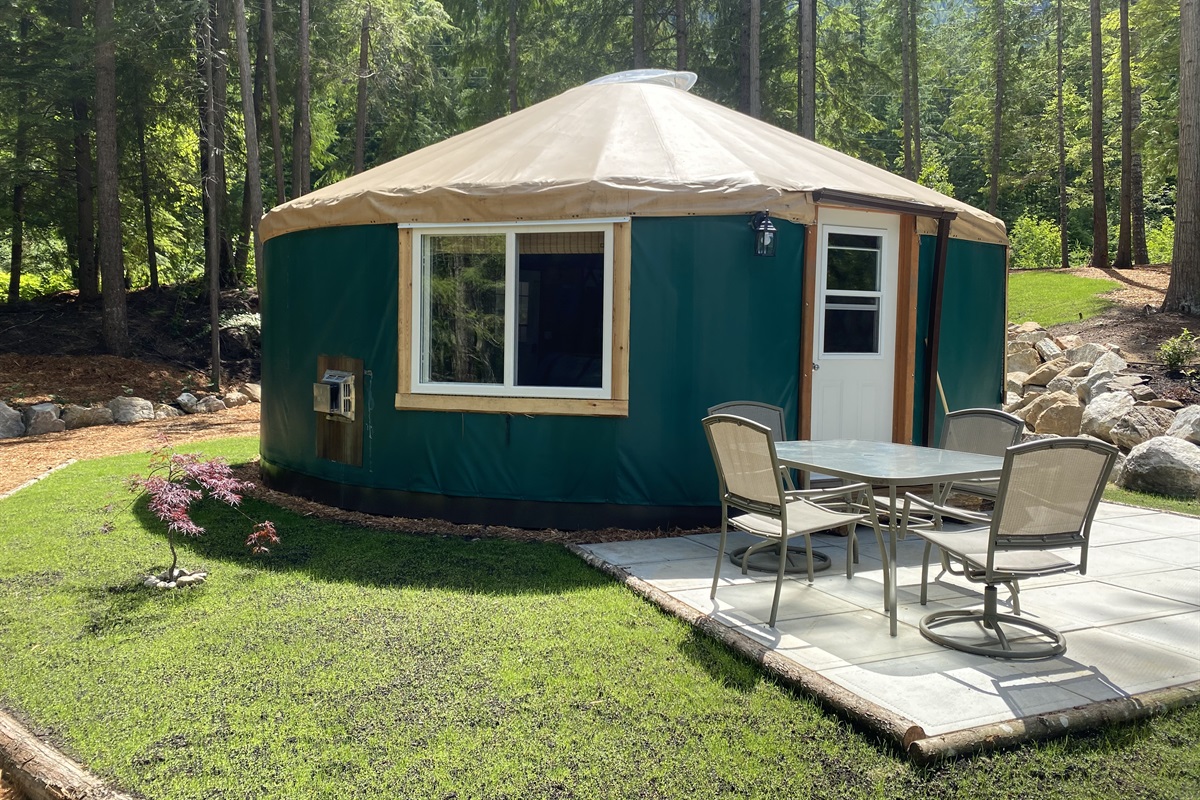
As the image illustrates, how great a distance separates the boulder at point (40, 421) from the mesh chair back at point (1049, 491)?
10.8 m

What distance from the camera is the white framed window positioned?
5.48 metres

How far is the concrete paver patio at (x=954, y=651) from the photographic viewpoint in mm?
2852

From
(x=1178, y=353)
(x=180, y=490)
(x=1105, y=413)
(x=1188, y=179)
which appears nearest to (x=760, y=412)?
(x=180, y=490)

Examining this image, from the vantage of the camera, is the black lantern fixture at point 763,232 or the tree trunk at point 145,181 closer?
the black lantern fixture at point 763,232

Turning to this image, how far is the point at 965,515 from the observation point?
145 inches

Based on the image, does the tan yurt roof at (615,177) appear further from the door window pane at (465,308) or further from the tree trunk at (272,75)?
the tree trunk at (272,75)

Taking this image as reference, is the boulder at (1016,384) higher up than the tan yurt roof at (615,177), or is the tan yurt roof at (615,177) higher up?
the tan yurt roof at (615,177)

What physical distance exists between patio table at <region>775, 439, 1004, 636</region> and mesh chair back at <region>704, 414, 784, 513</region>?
0.25 meters

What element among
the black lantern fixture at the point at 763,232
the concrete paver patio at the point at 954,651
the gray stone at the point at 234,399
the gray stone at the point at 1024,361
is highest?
the black lantern fixture at the point at 763,232

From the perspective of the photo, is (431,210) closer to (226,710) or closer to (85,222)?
(226,710)

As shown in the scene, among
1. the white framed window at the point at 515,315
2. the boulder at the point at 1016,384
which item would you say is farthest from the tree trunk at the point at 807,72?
the white framed window at the point at 515,315

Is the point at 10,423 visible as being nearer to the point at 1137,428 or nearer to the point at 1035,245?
the point at 1137,428

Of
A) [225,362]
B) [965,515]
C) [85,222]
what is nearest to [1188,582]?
[965,515]

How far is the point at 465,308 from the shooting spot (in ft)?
19.0
